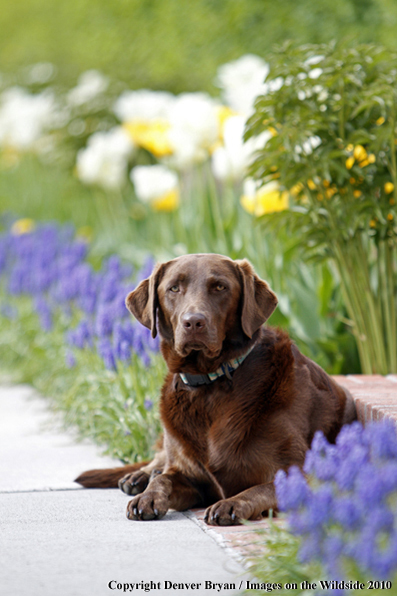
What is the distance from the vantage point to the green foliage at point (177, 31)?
8547mm

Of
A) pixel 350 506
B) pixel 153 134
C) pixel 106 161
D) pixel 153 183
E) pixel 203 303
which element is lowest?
pixel 106 161

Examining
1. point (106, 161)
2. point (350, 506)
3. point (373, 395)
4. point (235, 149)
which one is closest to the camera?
point (350, 506)

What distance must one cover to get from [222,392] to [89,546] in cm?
93

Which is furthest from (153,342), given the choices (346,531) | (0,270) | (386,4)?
(0,270)

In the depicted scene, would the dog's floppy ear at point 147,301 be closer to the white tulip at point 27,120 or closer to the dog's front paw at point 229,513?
the dog's front paw at point 229,513

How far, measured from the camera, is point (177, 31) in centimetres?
1040

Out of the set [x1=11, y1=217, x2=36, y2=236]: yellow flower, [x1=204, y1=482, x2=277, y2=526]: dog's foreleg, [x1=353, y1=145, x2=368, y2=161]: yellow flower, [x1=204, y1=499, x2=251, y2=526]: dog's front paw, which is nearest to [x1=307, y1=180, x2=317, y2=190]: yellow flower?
[x1=353, y1=145, x2=368, y2=161]: yellow flower

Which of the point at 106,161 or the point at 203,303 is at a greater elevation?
the point at 203,303

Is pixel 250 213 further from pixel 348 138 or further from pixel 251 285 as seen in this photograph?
pixel 251 285

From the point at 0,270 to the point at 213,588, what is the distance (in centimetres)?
745

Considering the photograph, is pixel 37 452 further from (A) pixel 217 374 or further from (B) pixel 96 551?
(B) pixel 96 551

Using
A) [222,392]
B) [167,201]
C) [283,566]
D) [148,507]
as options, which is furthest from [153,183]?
[283,566]

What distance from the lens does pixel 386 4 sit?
23.2 feet

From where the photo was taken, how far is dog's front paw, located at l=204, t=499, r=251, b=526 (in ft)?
10.3
